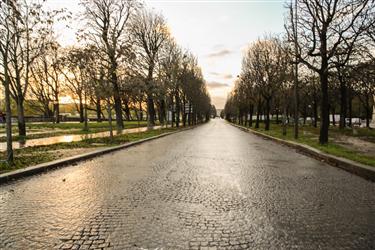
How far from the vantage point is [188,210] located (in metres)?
5.82

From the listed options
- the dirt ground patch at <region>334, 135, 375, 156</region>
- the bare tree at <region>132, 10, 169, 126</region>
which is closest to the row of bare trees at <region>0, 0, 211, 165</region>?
the bare tree at <region>132, 10, 169, 126</region>

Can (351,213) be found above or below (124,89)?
below

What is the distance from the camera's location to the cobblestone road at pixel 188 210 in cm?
440

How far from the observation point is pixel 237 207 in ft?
19.8

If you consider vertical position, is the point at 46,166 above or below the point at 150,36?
below

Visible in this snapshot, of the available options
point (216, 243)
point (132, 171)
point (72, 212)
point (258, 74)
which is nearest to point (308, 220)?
point (216, 243)

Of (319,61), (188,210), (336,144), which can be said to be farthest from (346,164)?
(319,61)

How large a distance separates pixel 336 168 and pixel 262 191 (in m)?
4.97

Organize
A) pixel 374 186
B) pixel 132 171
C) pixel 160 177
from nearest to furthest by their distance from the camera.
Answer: pixel 374 186, pixel 160 177, pixel 132 171

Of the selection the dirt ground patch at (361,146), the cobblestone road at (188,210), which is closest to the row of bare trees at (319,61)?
the dirt ground patch at (361,146)

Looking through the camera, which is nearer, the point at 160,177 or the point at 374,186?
the point at 374,186

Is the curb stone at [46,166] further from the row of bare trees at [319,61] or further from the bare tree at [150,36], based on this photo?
→ the bare tree at [150,36]

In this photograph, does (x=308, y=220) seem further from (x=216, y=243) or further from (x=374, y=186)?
(x=374, y=186)

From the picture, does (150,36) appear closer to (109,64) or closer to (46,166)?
(109,64)
